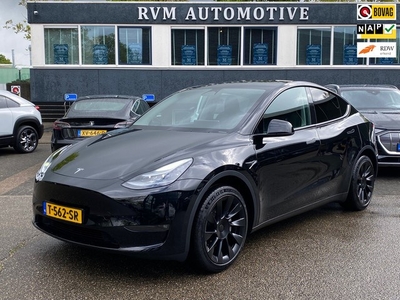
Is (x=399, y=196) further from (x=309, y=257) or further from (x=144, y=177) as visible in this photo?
(x=144, y=177)

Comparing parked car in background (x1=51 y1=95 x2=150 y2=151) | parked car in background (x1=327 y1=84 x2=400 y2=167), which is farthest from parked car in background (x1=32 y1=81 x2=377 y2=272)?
parked car in background (x1=51 y1=95 x2=150 y2=151)

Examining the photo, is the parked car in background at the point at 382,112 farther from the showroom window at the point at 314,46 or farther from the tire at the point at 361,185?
the showroom window at the point at 314,46

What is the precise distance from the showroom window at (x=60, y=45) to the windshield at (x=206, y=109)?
42.0ft

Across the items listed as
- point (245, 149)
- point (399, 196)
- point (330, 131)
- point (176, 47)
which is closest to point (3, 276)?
point (245, 149)

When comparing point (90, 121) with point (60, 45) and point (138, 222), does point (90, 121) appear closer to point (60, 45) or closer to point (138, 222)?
point (138, 222)

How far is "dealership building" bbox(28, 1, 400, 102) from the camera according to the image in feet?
53.3

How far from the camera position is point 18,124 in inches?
415

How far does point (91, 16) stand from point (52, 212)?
14.2 m

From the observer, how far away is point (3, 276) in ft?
11.6

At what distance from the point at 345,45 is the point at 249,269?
48.4 feet

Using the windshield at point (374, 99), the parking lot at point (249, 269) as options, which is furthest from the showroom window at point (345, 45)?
the parking lot at point (249, 269)

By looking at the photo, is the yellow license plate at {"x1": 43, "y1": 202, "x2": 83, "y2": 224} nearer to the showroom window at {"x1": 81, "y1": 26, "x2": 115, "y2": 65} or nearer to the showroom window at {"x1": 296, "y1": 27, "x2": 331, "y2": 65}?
the showroom window at {"x1": 81, "y1": 26, "x2": 115, "y2": 65}

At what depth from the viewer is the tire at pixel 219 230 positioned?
3.38 m

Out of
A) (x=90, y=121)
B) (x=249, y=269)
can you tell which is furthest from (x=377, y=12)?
(x=249, y=269)
